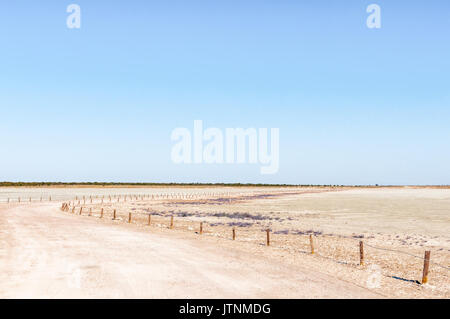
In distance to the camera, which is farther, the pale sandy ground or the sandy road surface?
the pale sandy ground

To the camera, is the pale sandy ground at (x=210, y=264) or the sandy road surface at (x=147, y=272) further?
the pale sandy ground at (x=210, y=264)

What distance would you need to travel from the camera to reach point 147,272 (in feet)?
57.8

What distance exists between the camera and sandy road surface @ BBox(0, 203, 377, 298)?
47.0 ft

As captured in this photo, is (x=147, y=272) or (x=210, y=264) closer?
(x=147, y=272)

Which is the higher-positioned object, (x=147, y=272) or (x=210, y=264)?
(x=147, y=272)

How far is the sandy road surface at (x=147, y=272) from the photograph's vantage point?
14312mm
